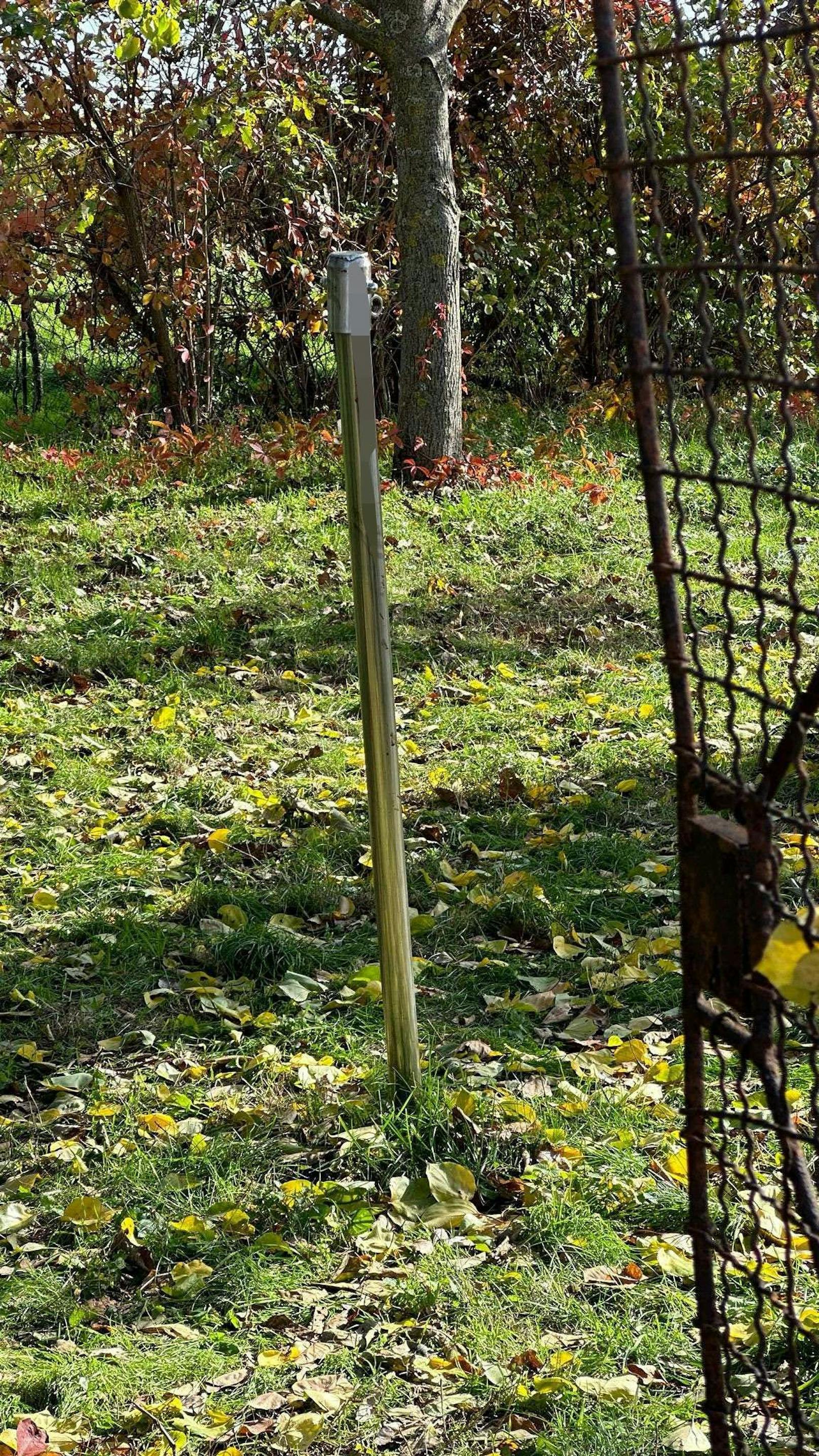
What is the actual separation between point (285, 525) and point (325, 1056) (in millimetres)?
3969

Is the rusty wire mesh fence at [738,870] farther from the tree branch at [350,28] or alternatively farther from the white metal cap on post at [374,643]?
the tree branch at [350,28]

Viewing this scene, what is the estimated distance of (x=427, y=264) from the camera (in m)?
7.23

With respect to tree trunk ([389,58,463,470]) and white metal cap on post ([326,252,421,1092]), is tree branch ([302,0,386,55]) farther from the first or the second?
white metal cap on post ([326,252,421,1092])

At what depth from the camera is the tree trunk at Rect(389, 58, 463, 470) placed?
7008 millimetres

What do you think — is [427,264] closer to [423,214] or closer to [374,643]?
[423,214]

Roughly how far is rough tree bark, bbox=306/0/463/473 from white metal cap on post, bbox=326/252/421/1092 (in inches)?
195

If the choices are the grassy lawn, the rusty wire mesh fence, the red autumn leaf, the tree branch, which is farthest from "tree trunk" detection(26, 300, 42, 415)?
the red autumn leaf

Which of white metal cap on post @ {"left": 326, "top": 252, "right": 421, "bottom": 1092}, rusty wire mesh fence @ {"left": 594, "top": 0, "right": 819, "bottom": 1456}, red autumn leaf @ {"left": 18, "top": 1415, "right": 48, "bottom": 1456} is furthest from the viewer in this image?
white metal cap on post @ {"left": 326, "top": 252, "right": 421, "bottom": 1092}

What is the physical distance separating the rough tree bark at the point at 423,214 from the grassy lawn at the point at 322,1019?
1.70 m

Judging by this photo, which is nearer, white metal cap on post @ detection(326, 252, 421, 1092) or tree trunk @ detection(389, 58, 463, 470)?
white metal cap on post @ detection(326, 252, 421, 1092)

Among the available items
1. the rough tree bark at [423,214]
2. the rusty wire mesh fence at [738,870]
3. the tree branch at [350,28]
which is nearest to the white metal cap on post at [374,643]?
the rusty wire mesh fence at [738,870]

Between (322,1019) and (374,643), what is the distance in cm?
92

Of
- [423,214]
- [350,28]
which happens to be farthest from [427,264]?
[350,28]

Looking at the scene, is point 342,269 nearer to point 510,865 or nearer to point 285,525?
point 510,865
